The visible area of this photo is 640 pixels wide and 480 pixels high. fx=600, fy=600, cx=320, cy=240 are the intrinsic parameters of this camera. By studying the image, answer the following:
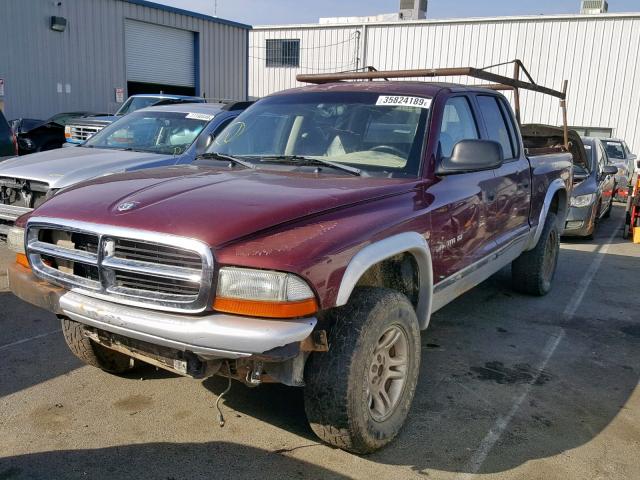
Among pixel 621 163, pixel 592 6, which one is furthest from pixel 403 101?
pixel 592 6

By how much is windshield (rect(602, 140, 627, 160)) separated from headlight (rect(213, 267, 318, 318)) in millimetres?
15745

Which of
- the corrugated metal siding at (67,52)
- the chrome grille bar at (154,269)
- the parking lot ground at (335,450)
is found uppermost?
the corrugated metal siding at (67,52)

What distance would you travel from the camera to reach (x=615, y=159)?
621 inches

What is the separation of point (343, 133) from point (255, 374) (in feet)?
5.99

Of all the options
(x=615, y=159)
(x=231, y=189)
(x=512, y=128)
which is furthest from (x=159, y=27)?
(x=231, y=189)

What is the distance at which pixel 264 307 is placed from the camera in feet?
8.31

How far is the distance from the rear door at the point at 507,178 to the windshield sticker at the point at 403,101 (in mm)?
939

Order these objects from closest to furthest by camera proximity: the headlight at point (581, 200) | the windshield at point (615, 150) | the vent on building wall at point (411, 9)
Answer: the headlight at point (581, 200), the windshield at point (615, 150), the vent on building wall at point (411, 9)

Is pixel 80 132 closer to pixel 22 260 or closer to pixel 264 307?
pixel 22 260

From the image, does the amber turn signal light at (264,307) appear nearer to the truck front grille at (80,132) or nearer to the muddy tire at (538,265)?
the muddy tire at (538,265)

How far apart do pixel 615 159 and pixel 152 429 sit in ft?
50.9

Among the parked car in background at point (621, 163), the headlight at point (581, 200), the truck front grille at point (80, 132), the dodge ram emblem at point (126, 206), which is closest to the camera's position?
the dodge ram emblem at point (126, 206)

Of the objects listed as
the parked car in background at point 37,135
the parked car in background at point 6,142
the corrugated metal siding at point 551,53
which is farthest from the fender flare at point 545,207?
the corrugated metal siding at point 551,53

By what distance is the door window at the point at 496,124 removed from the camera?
4.80 meters
